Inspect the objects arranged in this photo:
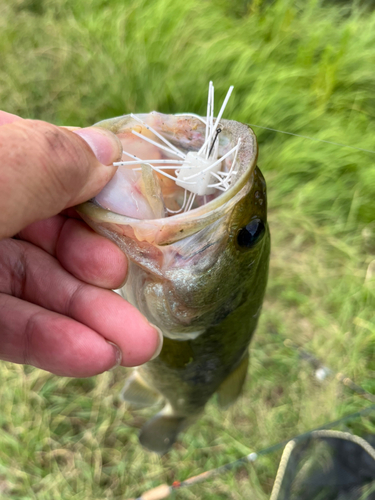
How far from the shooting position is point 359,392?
8.36 feet

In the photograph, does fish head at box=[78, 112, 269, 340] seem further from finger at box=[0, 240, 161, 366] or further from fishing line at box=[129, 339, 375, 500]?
fishing line at box=[129, 339, 375, 500]

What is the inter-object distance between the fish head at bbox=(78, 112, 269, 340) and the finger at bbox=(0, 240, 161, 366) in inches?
3.3

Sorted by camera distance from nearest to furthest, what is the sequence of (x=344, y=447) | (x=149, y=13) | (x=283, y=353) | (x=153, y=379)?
1. (x=153, y=379)
2. (x=344, y=447)
3. (x=283, y=353)
4. (x=149, y=13)

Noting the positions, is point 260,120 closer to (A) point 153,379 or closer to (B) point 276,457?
(A) point 153,379

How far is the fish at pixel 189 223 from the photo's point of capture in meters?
1.02

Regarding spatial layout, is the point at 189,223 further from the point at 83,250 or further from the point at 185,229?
the point at 83,250

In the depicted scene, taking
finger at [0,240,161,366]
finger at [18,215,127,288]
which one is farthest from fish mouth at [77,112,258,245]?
finger at [0,240,161,366]

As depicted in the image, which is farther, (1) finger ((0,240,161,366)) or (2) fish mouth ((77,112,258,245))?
(1) finger ((0,240,161,366))

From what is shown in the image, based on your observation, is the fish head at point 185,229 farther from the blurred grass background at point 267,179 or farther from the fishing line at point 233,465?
the blurred grass background at point 267,179

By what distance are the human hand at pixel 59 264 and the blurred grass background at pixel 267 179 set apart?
141 centimetres

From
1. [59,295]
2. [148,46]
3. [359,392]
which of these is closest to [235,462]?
[359,392]

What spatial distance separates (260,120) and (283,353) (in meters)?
1.86

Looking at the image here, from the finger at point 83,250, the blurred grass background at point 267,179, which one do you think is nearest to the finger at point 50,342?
the finger at point 83,250

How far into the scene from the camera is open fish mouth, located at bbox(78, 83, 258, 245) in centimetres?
99
